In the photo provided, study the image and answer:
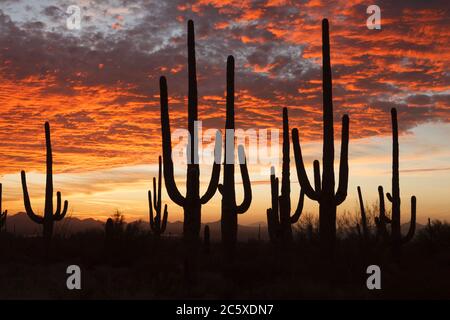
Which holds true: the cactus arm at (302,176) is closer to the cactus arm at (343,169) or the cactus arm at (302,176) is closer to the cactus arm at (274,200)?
the cactus arm at (343,169)

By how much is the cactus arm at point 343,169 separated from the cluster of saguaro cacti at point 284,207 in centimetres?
340

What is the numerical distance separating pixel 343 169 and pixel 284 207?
3.57m

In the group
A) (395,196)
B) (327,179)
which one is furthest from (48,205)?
(395,196)

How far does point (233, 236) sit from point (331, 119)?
5172mm

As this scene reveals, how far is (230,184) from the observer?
19797mm

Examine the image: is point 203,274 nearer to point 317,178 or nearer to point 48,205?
point 317,178

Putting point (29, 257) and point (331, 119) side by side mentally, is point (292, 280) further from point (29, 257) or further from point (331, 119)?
point (29, 257)

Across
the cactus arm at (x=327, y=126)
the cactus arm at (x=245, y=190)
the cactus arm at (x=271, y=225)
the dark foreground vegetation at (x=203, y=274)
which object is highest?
the cactus arm at (x=327, y=126)

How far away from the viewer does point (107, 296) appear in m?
13.9

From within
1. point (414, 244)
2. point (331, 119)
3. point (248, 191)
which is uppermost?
point (331, 119)

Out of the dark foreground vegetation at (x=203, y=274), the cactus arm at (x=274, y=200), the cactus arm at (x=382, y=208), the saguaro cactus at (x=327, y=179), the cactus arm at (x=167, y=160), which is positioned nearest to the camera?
the dark foreground vegetation at (x=203, y=274)

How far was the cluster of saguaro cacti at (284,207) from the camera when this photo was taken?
21.3 m

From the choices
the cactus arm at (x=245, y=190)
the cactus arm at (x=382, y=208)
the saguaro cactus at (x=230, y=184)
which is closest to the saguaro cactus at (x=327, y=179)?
the cactus arm at (x=245, y=190)
